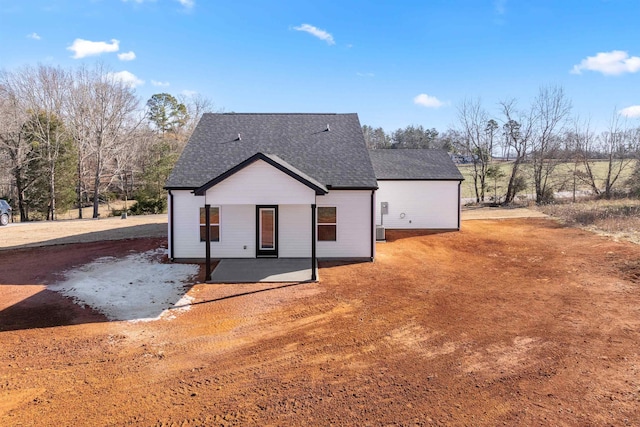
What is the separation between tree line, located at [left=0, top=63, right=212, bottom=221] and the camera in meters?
28.2

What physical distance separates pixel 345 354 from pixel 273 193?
20.2 ft

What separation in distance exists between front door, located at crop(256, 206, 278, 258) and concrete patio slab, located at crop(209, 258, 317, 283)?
0.31 m

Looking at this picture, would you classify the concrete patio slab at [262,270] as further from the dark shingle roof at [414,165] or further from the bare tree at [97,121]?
the bare tree at [97,121]

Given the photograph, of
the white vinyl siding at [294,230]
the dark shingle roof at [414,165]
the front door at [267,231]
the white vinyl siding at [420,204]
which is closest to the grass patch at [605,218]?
Answer: the white vinyl siding at [420,204]

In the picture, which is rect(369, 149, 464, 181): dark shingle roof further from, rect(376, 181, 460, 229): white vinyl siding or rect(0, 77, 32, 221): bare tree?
rect(0, 77, 32, 221): bare tree

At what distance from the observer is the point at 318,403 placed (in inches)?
207

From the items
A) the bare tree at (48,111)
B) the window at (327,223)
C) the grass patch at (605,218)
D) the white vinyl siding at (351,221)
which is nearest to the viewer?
the white vinyl siding at (351,221)

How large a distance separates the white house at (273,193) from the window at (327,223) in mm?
37

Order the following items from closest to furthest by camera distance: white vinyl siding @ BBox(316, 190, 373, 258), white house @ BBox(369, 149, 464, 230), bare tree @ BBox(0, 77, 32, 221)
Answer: white vinyl siding @ BBox(316, 190, 373, 258)
white house @ BBox(369, 149, 464, 230)
bare tree @ BBox(0, 77, 32, 221)

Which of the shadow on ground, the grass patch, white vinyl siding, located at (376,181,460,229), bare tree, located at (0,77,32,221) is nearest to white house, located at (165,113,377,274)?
the shadow on ground

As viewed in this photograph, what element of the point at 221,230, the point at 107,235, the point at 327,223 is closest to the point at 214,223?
the point at 221,230

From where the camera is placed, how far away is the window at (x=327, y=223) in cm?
1391

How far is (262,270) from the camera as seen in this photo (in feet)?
40.6

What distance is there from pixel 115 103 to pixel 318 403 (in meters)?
33.8
